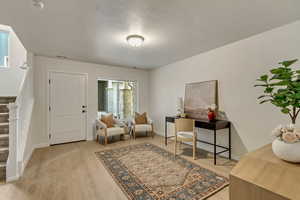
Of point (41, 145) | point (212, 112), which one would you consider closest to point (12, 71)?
point (41, 145)

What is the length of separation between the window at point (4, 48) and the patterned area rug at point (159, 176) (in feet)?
11.7

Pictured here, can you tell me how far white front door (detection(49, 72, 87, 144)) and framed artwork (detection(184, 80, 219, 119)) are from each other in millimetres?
3063

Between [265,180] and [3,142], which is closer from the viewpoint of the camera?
[265,180]

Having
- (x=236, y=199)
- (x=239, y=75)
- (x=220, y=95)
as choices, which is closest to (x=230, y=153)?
(x=220, y=95)

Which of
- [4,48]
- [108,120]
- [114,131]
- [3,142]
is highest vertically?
[4,48]

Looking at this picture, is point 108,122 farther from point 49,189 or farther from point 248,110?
point 248,110

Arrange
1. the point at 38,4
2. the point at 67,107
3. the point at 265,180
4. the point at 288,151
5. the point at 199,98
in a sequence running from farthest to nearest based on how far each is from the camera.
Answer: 1. the point at 67,107
2. the point at 199,98
3. the point at 38,4
4. the point at 288,151
5. the point at 265,180

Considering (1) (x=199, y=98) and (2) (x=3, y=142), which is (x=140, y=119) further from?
(2) (x=3, y=142)

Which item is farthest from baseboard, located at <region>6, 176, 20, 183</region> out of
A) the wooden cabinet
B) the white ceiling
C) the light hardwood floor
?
the wooden cabinet

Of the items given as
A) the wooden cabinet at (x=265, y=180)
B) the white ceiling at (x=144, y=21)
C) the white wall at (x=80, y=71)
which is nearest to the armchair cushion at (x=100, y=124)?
the white wall at (x=80, y=71)

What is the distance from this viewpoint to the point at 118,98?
6145mm

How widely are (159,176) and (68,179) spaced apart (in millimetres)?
1435

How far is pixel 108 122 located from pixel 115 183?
2335mm

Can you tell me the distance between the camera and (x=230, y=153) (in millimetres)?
2939
